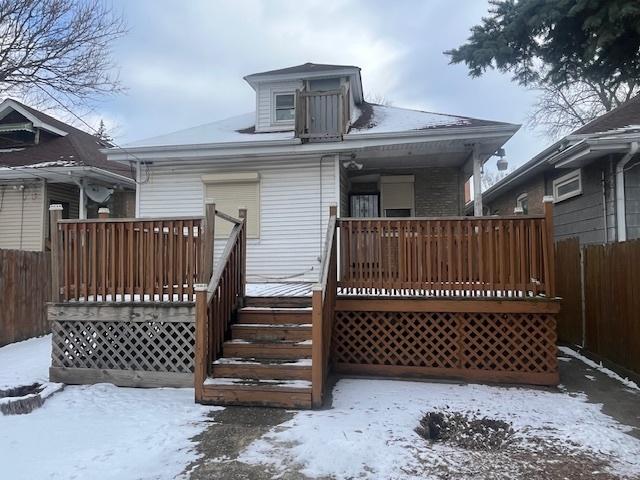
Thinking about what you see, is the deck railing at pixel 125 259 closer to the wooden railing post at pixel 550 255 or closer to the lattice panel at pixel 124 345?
the lattice panel at pixel 124 345

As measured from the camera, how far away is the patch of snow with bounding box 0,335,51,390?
18.6 ft

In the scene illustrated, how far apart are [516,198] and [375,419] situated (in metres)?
11.2

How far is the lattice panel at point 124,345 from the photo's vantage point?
564 cm

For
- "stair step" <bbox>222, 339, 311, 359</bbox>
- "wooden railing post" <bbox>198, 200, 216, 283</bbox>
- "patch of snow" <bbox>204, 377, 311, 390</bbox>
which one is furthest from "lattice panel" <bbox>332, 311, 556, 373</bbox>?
"wooden railing post" <bbox>198, 200, 216, 283</bbox>

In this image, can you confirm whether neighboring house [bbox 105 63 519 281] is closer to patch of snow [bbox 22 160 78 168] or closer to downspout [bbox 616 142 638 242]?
downspout [bbox 616 142 638 242]

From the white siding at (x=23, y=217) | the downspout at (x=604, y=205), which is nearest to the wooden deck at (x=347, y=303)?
the downspout at (x=604, y=205)

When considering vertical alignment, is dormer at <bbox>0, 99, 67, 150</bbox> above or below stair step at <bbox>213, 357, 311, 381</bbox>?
above

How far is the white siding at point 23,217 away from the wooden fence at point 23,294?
3935mm

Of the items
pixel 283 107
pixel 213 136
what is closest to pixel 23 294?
pixel 213 136

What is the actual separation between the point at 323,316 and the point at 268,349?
810 millimetres

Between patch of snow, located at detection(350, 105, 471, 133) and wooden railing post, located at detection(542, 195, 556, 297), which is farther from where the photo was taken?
patch of snow, located at detection(350, 105, 471, 133)

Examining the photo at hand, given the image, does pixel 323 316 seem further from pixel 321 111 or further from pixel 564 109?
pixel 564 109

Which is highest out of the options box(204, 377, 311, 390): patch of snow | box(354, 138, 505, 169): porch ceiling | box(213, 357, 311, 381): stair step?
box(354, 138, 505, 169): porch ceiling

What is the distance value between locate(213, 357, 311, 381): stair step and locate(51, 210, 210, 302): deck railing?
3.37 feet
